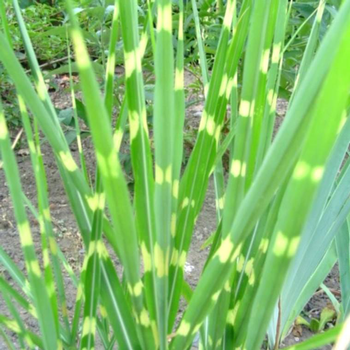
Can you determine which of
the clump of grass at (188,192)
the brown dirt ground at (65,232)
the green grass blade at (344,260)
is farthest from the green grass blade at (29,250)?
the brown dirt ground at (65,232)

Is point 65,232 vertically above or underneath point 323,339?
underneath

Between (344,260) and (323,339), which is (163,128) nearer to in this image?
(323,339)

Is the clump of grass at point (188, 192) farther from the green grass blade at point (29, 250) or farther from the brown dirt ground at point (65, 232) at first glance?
the brown dirt ground at point (65, 232)

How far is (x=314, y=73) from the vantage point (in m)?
0.27

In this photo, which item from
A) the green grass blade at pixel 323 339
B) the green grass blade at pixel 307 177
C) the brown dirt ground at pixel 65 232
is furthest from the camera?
the brown dirt ground at pixel 65 232

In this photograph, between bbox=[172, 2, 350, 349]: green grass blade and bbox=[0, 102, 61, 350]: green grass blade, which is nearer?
bbox=[172, 2, 350, 349]: green grass blade

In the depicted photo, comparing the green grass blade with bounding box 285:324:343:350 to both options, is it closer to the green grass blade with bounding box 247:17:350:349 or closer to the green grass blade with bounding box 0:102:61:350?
the green grass blade with bounding box 247:17:350:349

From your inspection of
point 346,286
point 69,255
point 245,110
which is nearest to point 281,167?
point 245,110

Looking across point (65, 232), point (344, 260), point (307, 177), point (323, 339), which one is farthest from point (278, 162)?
point (65, 232)

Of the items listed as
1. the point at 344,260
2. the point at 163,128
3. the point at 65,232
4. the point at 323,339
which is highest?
the point at 163,128

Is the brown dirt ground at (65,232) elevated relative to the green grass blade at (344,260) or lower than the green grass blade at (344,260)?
lower

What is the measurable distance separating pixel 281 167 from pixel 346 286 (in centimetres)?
49

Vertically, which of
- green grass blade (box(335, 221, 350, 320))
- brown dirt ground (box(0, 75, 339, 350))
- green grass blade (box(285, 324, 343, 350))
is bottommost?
brown dirt ground (box(0, 75, 339, 350))

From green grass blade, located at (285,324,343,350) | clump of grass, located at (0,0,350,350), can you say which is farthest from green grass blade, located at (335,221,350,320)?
green grass blade, located at (285,324,343,350)
